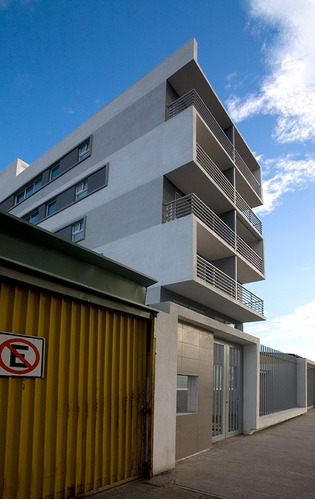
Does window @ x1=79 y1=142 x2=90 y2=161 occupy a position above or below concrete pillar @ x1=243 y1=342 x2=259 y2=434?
above

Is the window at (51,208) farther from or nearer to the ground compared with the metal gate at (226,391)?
farther from the ground

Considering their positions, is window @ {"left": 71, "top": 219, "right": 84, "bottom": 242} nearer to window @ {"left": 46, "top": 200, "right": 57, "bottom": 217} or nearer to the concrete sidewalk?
window @ {"left": 46, "top": 200, "right": 57, "bottom": 217}

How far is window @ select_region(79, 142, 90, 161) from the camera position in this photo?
22.0 meters

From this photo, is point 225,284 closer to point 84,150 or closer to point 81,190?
point 81,190

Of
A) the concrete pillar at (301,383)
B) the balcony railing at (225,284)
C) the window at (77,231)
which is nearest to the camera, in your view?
the balcony railing at (225,284)

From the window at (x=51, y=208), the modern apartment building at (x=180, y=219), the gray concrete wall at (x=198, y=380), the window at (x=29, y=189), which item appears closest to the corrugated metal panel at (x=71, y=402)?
the modern apartment building at (x=180, y=219)

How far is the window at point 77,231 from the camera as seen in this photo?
66.8 ft

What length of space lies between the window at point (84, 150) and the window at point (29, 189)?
4587 mm

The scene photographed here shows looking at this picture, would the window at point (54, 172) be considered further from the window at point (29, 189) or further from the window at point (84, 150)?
the window at point (84, 150)

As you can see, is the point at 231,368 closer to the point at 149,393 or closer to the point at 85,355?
the point at 149,393

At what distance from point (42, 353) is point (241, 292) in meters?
16.4

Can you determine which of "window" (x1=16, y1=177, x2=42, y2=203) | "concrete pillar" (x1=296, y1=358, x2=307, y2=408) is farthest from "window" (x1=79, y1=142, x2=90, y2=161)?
"concrete pillar" (x1=296, y1=358, x2=307, y2=408)

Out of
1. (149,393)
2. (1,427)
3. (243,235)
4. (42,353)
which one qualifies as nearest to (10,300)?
(42,353)

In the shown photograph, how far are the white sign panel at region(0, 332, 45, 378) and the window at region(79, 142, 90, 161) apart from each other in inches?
713
